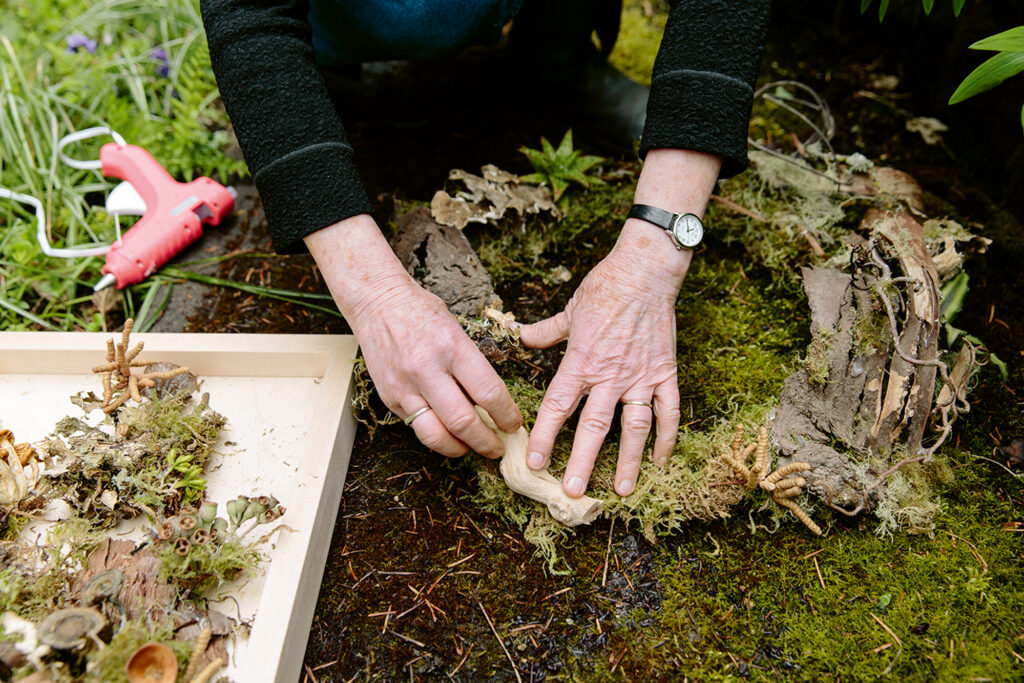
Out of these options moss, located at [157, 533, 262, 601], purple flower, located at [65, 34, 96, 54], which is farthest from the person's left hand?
purple flower, located at [65, 34, 96, 54]

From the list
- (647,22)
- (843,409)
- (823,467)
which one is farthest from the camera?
(647,22)

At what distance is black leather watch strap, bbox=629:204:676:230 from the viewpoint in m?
1.87

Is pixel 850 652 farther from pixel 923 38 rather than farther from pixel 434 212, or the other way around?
pixel 923 38

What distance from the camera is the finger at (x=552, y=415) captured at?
5.86 feet

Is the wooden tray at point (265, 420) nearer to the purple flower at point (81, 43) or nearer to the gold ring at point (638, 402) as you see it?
the gold ring at point (638, 402)

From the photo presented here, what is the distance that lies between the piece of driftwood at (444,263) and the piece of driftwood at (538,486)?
17.3 inches

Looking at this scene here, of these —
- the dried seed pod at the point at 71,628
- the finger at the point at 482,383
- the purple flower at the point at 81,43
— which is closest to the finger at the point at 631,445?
the finger at the point at 482,383

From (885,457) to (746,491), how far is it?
447mm

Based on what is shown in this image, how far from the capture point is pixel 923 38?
300 cm

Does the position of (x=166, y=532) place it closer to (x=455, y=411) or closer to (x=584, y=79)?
(x=455, y=411)

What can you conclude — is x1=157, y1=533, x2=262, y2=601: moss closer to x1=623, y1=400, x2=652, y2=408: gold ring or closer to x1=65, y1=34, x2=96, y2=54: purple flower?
x1=623, y1=400, x2=652, y2=408: gold ring

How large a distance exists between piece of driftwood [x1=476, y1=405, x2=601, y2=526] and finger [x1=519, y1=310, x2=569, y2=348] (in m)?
0.28

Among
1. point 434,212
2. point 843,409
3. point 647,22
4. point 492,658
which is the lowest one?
point 492,658

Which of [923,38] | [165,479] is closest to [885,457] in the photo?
[165,479]
